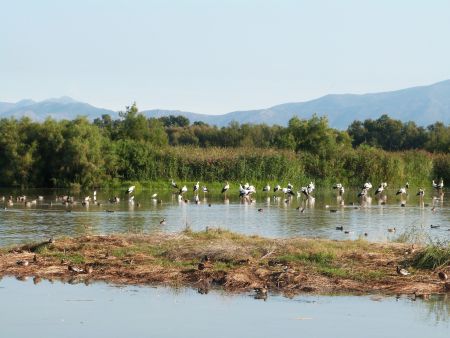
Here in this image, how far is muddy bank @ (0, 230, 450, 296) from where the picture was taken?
56.4 feet

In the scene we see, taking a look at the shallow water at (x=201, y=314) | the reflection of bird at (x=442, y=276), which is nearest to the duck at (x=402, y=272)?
the reflection of bird at (x=442, y=276)

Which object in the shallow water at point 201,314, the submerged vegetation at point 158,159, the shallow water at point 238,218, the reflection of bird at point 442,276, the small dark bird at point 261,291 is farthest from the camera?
the submerged vegetation at point 158,159

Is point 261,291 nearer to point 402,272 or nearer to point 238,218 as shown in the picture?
point 402,272

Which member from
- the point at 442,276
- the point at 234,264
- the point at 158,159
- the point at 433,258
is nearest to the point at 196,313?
the point at 234,264

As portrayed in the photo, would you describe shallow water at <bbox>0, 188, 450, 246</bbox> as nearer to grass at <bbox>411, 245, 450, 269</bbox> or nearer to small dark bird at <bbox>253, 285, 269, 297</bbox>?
grass at <bbox>411, 245, 450, 269</bbox>

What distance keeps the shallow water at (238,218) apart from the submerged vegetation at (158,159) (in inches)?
398

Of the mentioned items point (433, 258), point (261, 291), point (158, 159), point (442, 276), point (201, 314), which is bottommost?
point (201, 314)

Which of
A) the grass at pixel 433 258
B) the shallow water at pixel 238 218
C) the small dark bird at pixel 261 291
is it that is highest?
the shallow water at pixel 238 218

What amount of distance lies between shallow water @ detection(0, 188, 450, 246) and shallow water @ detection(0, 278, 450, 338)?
778cm

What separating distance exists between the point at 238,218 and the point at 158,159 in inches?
1040

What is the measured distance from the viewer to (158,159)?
59438 mm

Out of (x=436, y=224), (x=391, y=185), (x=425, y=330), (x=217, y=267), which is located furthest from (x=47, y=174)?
(x=425, y=330)

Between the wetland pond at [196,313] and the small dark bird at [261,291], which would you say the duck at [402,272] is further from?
the small dark bird at [261,291]

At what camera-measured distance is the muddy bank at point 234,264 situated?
1720cm
